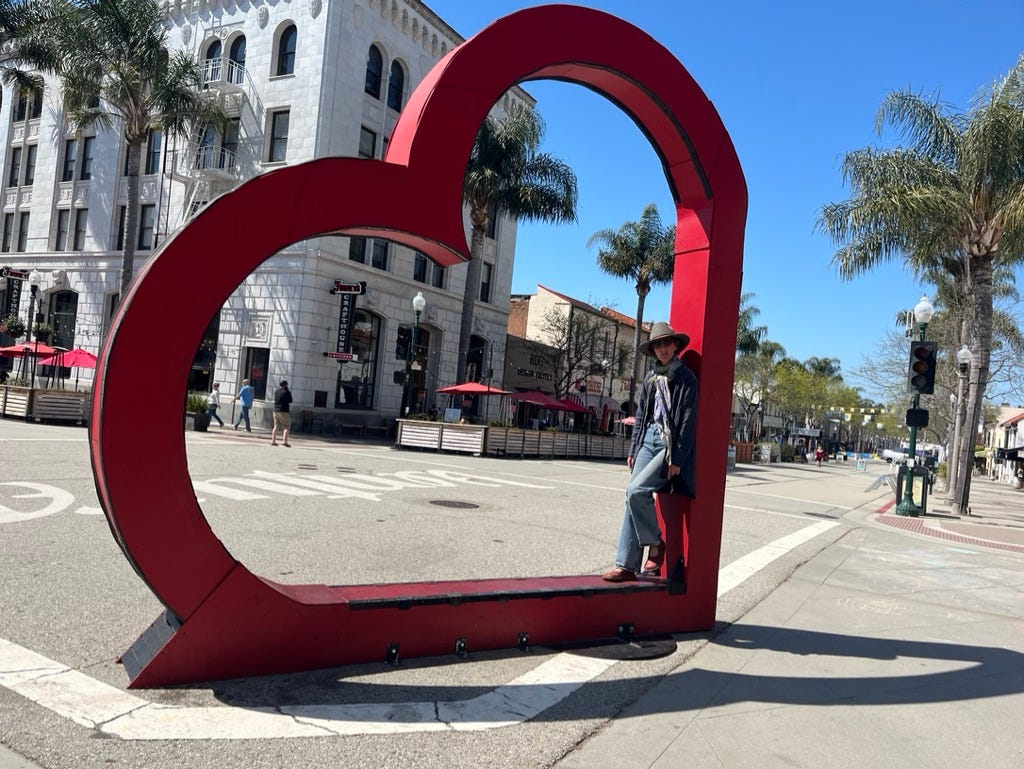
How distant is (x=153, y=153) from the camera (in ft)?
104

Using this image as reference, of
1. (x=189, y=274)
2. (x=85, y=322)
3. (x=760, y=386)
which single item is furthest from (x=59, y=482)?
(x=760, y=386)

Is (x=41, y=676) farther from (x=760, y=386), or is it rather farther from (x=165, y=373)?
(x=760, y=386)

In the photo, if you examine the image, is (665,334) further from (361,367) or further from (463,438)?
(361,367)

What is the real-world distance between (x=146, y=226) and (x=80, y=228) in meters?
4.37

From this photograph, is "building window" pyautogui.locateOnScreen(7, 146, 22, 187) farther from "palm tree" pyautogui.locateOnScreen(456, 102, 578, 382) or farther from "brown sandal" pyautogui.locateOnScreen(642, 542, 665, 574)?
"brown sandal" pyautogui.locateOnScreen(642, 542, 665, 574)

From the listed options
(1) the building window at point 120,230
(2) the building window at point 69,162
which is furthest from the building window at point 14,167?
(1) the building window at point 120,230

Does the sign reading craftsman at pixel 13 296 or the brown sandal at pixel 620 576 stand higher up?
the sign reading craftsman at pixel 13 296

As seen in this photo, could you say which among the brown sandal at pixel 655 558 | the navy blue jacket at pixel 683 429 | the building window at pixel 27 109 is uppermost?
the building window at pixel 27 109

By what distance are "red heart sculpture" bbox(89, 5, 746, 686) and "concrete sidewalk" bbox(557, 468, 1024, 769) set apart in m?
0.76

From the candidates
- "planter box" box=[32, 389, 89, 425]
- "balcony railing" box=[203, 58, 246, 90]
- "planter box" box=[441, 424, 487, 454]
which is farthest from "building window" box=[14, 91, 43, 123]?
"planter box" box=[441, 424, 487, 454]

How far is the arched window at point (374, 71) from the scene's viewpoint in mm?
30016

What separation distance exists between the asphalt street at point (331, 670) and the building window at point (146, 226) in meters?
21.6

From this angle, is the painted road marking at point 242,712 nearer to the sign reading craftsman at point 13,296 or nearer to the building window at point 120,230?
the building window at point 120,230

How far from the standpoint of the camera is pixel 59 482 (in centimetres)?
951
